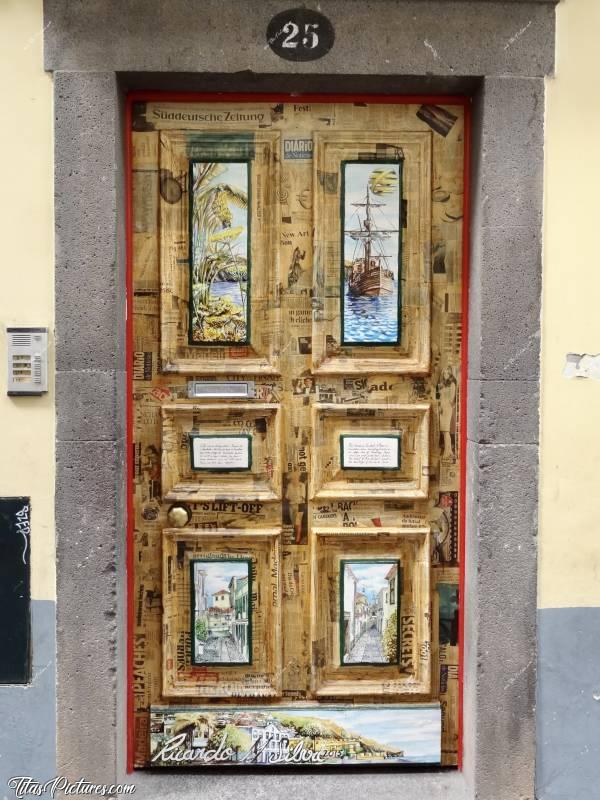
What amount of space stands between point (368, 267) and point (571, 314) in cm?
85

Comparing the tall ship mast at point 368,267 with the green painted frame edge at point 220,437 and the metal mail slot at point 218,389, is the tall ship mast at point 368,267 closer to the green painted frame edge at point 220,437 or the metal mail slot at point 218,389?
the metal mail slot at point 218,389

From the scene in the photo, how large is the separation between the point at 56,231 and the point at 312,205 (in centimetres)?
105

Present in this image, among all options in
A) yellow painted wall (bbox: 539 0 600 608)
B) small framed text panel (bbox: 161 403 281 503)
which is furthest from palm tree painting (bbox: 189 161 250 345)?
yellow painted wall (bbox: 539 0 600 608)

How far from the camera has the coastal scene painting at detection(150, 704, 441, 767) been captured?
129 inches

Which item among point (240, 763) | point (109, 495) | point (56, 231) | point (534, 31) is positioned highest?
point (534, 31)

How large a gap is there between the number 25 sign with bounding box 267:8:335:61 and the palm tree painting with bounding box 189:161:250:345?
471 millimetres

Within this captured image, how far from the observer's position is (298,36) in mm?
2984

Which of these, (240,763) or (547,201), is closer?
(547,201)

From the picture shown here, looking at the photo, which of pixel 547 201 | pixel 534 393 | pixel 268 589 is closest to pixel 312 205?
pixel 547 201

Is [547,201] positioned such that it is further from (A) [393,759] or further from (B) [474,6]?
(A) [393,759]

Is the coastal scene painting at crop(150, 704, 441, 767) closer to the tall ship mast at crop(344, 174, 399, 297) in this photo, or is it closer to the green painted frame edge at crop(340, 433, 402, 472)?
the green painted frame edge at crop(340, 433, 402, 472)

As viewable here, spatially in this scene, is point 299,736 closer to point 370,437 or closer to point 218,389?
point 370,437

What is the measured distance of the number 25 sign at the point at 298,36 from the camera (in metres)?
2.98

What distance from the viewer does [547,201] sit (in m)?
3.05
